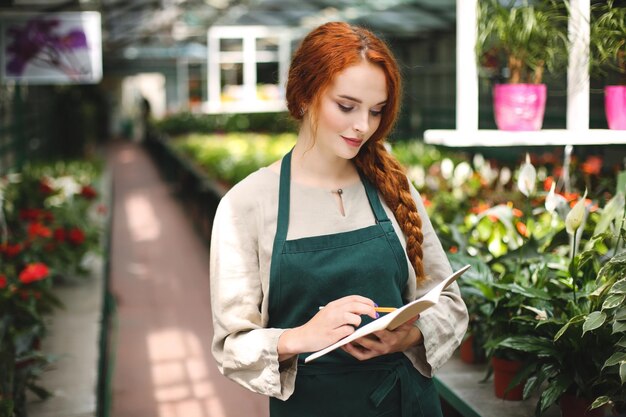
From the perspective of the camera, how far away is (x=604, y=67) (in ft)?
9.64

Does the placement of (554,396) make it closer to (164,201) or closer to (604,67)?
(604,67)

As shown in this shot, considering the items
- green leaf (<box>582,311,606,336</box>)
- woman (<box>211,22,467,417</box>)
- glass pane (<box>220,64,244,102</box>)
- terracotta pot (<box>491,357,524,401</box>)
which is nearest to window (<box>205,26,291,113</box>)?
glass pane (<box>220,64,244,102</box>)

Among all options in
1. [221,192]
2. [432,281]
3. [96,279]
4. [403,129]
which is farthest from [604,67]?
[403,129]

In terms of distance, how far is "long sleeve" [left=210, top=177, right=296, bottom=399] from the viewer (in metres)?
1.43

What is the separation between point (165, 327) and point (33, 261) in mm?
1920

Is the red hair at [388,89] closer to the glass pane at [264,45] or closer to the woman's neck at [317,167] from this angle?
the woman's neck at [317,167]

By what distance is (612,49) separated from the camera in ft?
7.60

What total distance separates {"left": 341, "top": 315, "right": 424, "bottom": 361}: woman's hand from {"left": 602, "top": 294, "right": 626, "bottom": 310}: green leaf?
0.49 m

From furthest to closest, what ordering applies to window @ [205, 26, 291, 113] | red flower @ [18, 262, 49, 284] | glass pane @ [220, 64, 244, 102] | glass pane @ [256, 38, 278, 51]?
1. glass pane @ [256, 38, 278, 51]
2. glass pane @ [220, 64, 244, 102]
3. window @ [205, 26, 291, 113]
4. red flower @ [18, 262, 49, 284]

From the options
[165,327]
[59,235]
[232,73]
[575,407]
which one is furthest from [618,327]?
[232,73]

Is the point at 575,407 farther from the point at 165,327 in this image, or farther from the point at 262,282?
the point at 165,327

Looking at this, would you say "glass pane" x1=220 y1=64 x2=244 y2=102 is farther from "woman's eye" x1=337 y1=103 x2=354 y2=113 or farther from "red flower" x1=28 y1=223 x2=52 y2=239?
"woman's eye" x1=337 y1=103 x2=354 y2=113

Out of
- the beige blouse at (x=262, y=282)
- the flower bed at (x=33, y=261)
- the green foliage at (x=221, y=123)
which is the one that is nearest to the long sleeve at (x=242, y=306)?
the beige blouse at (x=262, y=282)

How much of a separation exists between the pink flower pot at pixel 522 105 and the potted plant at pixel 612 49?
27 cm
